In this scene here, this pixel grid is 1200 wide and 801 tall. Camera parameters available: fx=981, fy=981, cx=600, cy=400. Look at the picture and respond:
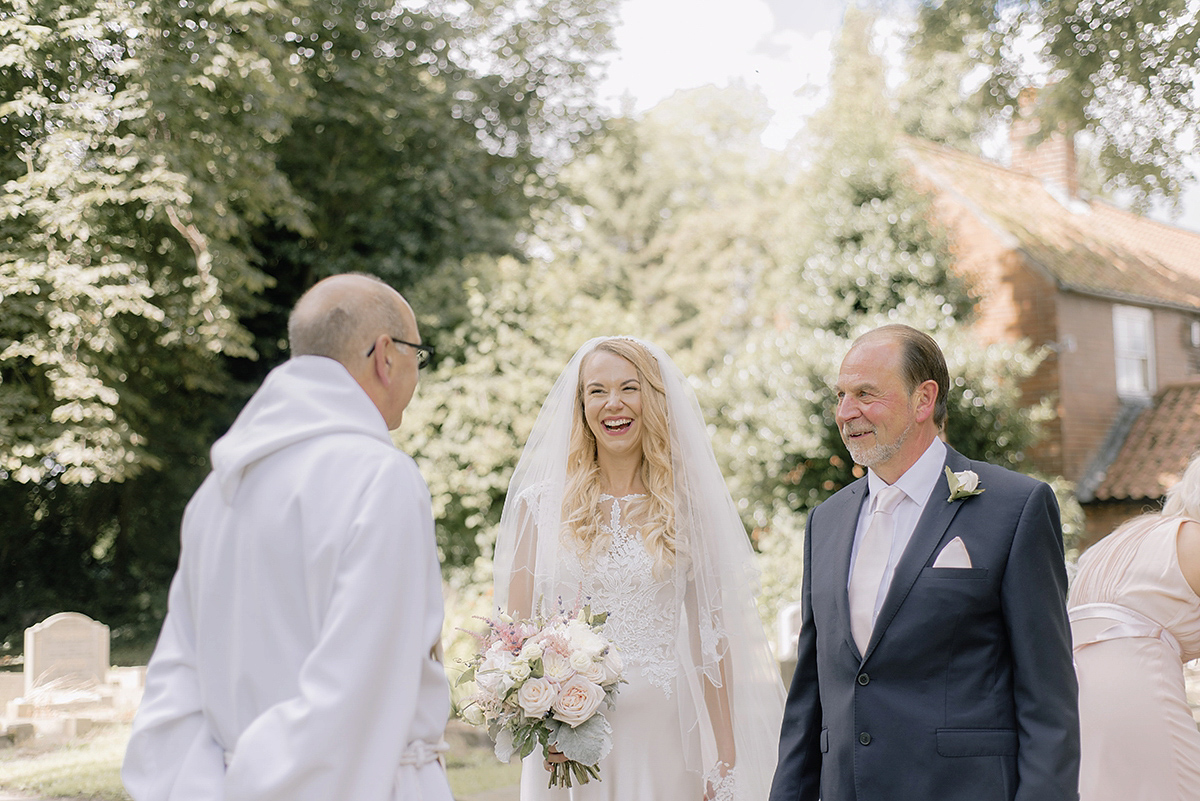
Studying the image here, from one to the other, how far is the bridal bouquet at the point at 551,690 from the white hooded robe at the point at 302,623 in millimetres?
1076

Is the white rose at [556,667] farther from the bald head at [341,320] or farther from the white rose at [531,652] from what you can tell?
the bald head at [341,320]

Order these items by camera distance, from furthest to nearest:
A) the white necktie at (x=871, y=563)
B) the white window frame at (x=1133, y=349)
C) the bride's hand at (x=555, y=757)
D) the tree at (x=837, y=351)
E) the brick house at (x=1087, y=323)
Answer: the white window frame at (x=1133, y=349) < the brick house at (x=1087, y=323) < the tree at (x=837, y=351) < the bride's hand at (x=555, y=757) < the white necktie at (x=871, y=563)

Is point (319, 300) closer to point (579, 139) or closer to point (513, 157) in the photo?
point (513, 157)

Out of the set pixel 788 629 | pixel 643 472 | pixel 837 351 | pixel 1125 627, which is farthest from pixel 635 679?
pixel 837 351

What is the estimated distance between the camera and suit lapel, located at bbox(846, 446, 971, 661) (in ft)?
9.70

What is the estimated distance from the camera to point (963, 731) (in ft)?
9.24

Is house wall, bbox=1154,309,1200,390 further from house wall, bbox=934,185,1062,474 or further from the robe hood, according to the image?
the robe hood

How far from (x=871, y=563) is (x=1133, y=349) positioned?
1697 cm

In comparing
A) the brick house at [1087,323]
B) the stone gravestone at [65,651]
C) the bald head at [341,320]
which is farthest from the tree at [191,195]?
the bald head at [341,320]

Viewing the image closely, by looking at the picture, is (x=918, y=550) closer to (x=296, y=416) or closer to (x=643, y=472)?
(x=643, y=472)

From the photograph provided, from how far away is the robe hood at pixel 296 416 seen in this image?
2242 mm

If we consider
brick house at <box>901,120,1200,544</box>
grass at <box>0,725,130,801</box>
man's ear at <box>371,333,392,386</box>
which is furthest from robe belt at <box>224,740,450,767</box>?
brick house at <box>901,120,1200,544</box>

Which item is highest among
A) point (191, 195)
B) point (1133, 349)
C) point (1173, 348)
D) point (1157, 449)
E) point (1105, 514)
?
point (191, 195)

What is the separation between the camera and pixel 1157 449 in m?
16.0
